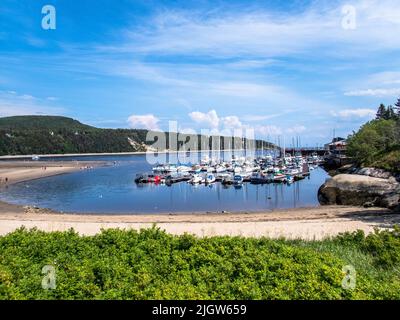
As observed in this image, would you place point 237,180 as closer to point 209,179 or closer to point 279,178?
point 209,179

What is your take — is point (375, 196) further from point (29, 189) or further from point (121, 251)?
point (29, 189)

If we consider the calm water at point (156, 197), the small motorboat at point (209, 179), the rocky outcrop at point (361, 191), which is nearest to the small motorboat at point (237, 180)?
the calm water at point (156, 197)

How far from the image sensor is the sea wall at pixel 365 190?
119 feet

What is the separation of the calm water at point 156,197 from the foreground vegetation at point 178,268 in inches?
1378

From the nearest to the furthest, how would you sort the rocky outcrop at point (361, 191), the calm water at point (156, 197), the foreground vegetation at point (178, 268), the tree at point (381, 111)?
1. the foreground vegetation at point (178, 268)
2. the rocky outcrop at point (361, 191)
3. the calm water at point (156, 197)
4. the tree at point (381, 111)

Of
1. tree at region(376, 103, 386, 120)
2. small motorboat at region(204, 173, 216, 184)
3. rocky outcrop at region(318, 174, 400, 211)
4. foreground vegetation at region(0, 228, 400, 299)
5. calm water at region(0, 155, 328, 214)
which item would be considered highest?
tree at region(376, 103, 386, 120)

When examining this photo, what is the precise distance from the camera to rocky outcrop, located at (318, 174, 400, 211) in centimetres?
3603

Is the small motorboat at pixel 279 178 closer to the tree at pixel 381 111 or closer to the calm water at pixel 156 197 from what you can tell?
the calm water at pixel 156 197

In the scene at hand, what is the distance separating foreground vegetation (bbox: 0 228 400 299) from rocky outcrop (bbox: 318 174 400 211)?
2634 cm

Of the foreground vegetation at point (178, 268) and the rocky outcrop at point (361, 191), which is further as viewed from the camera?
the rocky outcrop at point (361, 191)

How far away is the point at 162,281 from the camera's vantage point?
26.0ft

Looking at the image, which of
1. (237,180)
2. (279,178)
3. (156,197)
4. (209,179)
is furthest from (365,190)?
(209,179)

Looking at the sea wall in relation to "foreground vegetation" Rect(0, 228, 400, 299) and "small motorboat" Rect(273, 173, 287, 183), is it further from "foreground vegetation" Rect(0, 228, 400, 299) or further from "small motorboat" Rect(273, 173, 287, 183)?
"small motorboat" Rect(273, 173, 287, 183)

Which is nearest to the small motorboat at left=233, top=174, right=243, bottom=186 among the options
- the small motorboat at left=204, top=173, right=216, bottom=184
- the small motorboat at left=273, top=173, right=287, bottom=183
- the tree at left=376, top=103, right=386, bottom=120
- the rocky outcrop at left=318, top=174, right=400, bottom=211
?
the small motorboat at left=204, top=173, right=216, bottom=184
